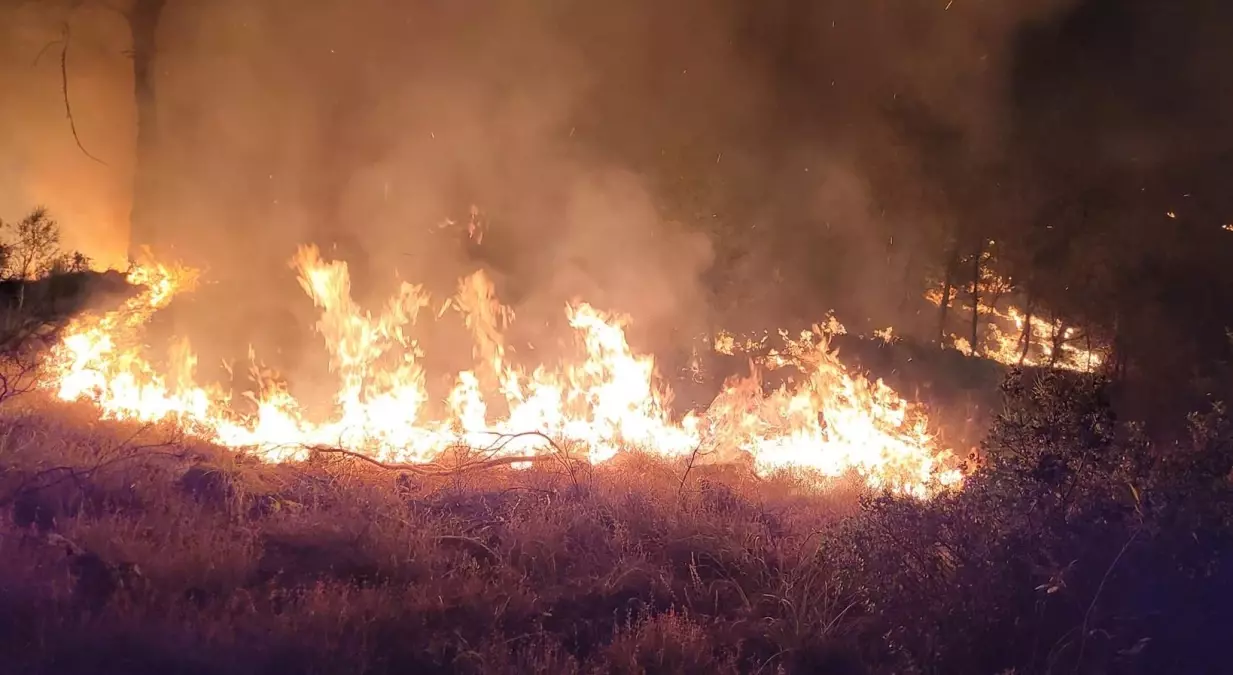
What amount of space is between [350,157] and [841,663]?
8231mm

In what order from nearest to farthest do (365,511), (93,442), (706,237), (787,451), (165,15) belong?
(365,511) < (93,442) < (787,451) < (165,15) < (706,237)

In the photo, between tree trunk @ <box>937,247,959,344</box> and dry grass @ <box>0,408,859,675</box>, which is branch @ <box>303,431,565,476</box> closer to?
dry grass @ <box>0,408,859,675</box>

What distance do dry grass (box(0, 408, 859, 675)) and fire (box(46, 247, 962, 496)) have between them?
3.82 feet

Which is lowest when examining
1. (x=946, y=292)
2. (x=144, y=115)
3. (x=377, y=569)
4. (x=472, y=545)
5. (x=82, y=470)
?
(x=377, y=569)

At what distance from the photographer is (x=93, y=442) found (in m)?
5.78

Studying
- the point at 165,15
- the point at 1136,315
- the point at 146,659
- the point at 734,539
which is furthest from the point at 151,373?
the point at 1136,315

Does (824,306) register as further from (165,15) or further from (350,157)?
(165,15)

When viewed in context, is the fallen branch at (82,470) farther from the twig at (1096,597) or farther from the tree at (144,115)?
the twig at (1096,597)

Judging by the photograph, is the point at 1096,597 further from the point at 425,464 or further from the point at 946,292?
the point at 946,292

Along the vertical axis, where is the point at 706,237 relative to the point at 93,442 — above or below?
above

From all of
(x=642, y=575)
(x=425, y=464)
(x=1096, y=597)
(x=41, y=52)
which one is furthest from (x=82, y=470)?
(x=1096, y=597)

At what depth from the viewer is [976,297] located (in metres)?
9.51

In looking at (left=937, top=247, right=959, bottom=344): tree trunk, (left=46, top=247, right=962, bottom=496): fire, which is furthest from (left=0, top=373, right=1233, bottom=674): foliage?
(left=937, top=247, right=959, bottom=344): tree trunk

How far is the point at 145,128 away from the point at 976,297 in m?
10.3
